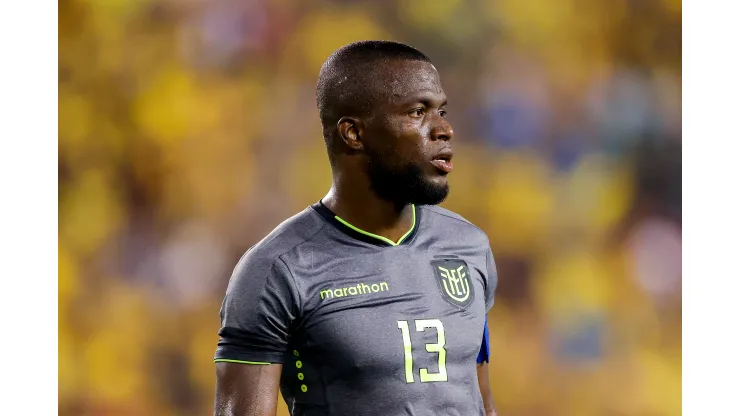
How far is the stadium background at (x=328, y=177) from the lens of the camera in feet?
13.1

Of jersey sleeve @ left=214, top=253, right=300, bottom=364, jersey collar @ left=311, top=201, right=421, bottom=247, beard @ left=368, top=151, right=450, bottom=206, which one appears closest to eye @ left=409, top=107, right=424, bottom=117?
beard @ left=368, top=151, right=450, bottom=206

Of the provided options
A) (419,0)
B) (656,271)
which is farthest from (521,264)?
(419,0)

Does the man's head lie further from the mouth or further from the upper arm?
the upper arm

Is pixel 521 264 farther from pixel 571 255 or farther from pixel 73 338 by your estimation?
pixel 73 338

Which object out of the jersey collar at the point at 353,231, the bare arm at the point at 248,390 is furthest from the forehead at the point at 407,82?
the bare arm at the point at 248,390

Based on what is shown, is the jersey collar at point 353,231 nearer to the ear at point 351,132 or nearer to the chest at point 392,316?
the chest at point 392,316

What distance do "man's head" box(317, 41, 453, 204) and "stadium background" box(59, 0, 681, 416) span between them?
2.10 metres

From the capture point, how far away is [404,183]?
6.33 ft

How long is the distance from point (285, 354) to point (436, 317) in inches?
12.9

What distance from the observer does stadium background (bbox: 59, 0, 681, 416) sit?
4.01 metres

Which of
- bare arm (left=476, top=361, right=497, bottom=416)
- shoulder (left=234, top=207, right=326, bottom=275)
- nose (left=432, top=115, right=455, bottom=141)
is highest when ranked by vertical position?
nose (left=432, top=115, right=455, bottom=141)

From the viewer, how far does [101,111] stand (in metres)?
4.04

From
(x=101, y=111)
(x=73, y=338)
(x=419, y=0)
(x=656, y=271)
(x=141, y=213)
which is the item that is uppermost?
(x=419, y=0)

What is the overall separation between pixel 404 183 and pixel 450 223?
266 millimetres
